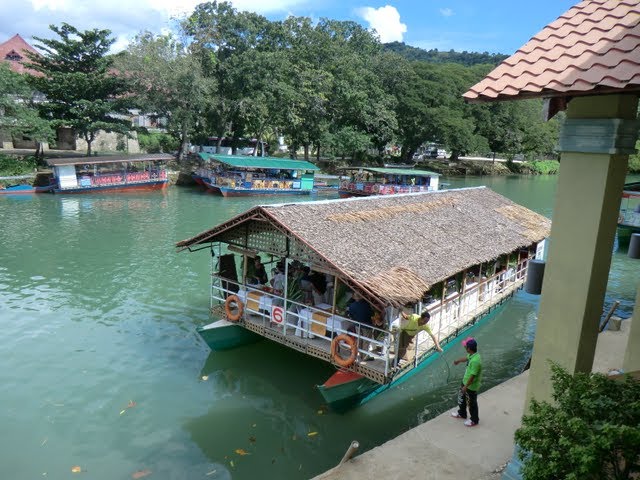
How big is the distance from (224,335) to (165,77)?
33.4 m

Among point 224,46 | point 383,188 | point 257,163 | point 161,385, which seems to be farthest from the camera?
point 224,46

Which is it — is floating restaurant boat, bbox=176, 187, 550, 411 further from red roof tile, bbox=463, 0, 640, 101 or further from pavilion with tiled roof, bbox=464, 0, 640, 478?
red roof tile, bbox=463, 0, 640, 101

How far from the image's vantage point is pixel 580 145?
5402mm

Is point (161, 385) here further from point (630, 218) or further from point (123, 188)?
point (123, 188)

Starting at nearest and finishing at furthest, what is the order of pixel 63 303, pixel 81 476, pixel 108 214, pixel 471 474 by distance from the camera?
pixel 471 474
pixel 81 476
pixel 63 303
pixel 108 214

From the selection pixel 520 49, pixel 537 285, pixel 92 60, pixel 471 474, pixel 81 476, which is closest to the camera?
pixel 520 49

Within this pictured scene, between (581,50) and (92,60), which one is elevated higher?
(92,60)

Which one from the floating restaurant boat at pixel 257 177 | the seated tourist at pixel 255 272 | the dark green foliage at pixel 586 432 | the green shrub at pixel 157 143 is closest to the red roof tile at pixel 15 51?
the green shrub at pixel 157 143

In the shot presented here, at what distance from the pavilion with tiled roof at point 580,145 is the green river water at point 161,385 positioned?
1.05 ft

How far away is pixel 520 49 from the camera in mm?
5770

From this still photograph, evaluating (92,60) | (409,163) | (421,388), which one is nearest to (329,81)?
(409,163)

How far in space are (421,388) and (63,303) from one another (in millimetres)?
10916

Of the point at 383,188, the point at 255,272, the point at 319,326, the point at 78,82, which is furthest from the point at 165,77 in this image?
the point at 319,326

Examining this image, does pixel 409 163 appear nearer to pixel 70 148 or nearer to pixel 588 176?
pixel 70 148
